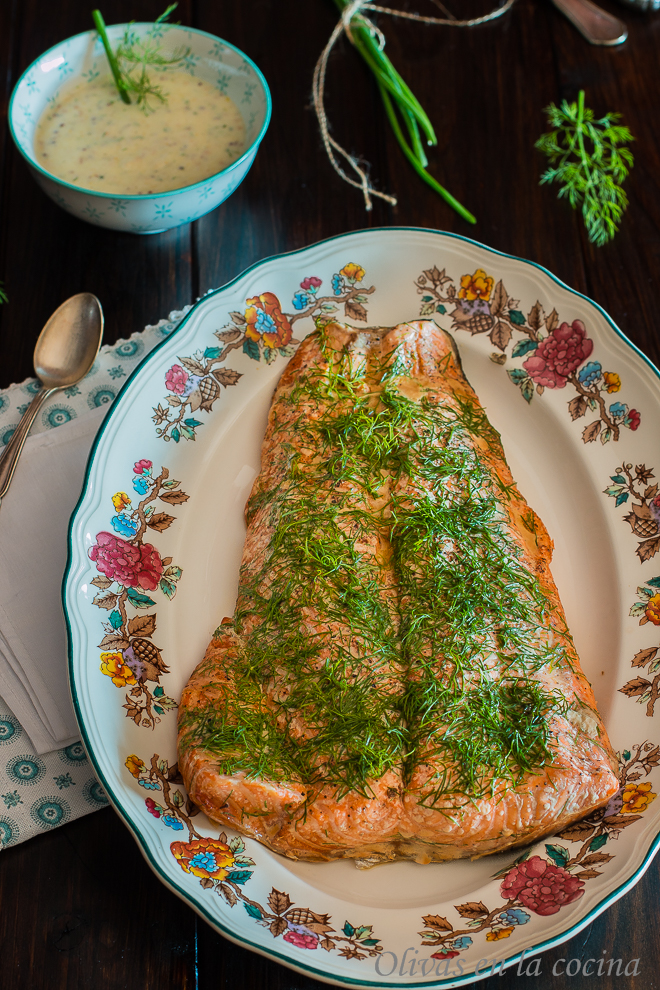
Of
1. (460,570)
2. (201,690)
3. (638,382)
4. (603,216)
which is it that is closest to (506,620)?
(460,570)

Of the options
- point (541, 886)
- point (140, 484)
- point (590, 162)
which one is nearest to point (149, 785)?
point (140, 484)

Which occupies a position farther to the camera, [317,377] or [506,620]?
[317,377]

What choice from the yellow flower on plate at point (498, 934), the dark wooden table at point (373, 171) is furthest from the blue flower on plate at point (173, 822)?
the dark wooden table at point (373, 171)

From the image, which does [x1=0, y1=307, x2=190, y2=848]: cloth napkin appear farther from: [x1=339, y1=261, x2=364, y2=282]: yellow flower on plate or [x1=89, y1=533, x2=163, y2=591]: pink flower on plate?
[x1=339, y1=261, x2=364, y2=282]: yellow flower on plate

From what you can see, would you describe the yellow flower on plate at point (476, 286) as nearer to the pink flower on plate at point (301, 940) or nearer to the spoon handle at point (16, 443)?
the spoon handle at point (16, 443)

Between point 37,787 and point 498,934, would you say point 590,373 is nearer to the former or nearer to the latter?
point 498,934

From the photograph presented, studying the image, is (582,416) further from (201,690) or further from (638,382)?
(201,690)
